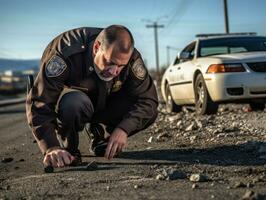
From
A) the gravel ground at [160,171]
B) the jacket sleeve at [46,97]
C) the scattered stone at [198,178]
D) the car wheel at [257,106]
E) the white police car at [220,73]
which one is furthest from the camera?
the car wheel at [257,106]

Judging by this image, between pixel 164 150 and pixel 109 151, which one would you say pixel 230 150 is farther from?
pixel 109 151

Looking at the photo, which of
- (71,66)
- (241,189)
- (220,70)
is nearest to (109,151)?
(71,66)

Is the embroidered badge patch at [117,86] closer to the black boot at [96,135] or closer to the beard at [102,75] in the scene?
the beard at [102,75]

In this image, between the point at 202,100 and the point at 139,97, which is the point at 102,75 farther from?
the point at 202,100

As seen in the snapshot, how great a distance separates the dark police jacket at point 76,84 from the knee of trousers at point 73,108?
0.27ft

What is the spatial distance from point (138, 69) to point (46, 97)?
32.4 inches

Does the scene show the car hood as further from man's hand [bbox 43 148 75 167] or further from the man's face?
man's hand [bbox 43 148 75 167]

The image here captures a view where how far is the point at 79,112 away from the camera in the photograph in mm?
4758

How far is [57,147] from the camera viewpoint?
4191 millimetres

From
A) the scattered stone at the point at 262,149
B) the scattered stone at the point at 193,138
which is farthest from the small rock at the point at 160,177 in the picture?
the scattered stone at the point at 193,138

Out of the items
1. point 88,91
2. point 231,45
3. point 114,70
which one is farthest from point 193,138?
point 231,45

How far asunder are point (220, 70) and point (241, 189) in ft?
18.8

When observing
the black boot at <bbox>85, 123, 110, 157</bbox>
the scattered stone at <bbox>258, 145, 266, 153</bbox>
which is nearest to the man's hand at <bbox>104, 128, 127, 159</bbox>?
the black boot at <bbox>85, 123, 110, 157</bbox>

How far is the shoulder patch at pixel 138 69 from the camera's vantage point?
465 centimetres
